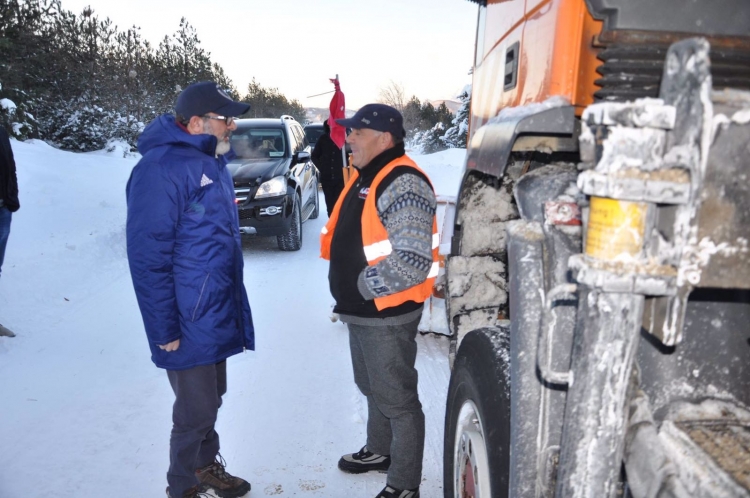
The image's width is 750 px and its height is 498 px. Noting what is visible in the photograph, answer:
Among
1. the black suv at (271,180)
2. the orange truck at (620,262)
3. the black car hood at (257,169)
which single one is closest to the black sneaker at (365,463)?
the orange truck at (620,262)

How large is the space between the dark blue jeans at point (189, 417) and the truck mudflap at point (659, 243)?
1.97m

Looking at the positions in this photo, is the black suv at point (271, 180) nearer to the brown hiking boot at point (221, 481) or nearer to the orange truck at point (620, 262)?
the brown hiking boot at point (221, 481)

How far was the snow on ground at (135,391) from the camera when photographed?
306 centimetres

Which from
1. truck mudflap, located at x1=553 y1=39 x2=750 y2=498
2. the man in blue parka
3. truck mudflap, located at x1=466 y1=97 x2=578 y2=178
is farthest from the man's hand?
truck mudflap, located at x1=553 y1=39 x2=750 y2=498

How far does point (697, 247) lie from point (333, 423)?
298 cm

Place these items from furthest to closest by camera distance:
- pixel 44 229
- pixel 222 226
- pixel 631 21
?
pixel 44 229 → pixel 222 226 → pixel 631 21

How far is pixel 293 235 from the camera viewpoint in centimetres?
813

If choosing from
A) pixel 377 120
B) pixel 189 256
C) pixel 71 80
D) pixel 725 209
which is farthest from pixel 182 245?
pixel 71 80

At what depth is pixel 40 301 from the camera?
18.2 feet

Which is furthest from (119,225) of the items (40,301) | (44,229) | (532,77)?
(532,77)

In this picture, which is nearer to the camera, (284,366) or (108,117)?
(284,366)

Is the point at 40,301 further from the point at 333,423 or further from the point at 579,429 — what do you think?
the point at 579,429

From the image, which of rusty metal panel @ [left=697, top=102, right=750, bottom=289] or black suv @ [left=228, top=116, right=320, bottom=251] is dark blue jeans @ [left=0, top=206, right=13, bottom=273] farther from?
rusty metal panel @ [left=697, top=102, right=750, bottom=289]

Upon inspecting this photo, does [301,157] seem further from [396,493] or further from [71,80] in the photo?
[71,80]
